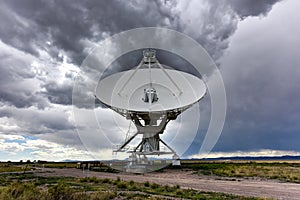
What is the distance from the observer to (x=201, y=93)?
33.5 meters

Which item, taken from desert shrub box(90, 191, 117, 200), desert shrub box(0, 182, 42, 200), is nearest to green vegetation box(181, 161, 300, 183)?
desert shrub box(90, 191, 117, 200)

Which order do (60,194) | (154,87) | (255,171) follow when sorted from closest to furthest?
(60,194), (255,171), (154,87)

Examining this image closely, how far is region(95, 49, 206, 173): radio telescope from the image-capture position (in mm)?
33344

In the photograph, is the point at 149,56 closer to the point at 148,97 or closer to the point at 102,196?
the point at 148,97

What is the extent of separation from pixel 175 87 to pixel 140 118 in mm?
5500

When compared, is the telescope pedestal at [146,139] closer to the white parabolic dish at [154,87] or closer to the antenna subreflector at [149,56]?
the white parabolic dish at [154,87]

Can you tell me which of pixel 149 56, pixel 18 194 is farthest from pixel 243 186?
pixel 149 56

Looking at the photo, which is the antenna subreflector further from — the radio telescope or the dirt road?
the dirt road

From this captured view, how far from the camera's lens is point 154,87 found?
117 feet

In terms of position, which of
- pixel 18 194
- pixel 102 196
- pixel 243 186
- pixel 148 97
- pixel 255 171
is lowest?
pixel 102 196

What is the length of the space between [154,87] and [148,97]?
1893 mm

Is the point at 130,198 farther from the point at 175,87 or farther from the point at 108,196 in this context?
the point at 175,87

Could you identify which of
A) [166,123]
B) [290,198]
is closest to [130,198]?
[290,198]

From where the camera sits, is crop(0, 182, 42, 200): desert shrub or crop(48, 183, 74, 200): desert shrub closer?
crop(0, 182, 42, 200): desert shrub
